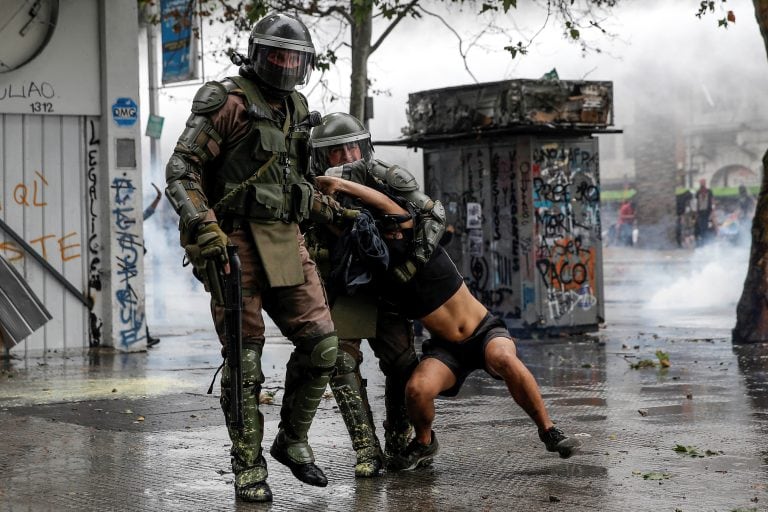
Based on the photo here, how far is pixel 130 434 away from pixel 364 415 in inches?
70.2

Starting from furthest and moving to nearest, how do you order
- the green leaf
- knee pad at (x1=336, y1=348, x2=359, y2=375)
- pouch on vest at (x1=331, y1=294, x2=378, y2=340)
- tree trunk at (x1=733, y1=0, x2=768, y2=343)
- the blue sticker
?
tree trunk at (x1=733, y1=0, x2=768, y2=343) < the blue sticker < pouch on vest at (x1=331, y1=294, x2=378, y2=340) < knee pad at (x1=336, y1=348, x2=359, y2=375) < the green leaf

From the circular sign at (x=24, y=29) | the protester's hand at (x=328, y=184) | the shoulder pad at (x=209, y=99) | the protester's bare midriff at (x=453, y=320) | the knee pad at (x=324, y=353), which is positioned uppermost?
the circular sign at (x=24, y=29)

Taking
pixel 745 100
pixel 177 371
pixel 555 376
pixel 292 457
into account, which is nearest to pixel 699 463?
pixel 292 457

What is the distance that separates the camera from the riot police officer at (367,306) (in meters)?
5.79

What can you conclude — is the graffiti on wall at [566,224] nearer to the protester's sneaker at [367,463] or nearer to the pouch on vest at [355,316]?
the pouch on vest at [355,316]

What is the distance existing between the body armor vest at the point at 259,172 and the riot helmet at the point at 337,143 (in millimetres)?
498

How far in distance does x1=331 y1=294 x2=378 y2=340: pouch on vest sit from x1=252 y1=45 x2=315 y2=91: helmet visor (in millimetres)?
1090

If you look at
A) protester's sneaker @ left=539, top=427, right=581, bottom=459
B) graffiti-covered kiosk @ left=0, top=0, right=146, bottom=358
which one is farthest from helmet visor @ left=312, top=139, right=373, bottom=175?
graffiti-covered kiosk @ left=0, top=0, right=146, bottom=358

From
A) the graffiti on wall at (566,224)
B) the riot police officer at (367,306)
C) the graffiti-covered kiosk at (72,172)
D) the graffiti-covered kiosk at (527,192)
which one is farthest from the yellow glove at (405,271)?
the graffiti on wall at (566,224)

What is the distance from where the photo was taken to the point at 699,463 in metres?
5.94

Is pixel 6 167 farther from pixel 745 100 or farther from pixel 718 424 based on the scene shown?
pixel 745 100

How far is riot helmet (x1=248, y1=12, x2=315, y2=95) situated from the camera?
5363 mm

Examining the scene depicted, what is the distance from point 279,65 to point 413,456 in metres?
1.89

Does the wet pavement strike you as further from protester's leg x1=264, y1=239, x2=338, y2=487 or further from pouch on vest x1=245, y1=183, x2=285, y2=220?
pouch on vest x1=245, y1=183, x2=285, y2=220
